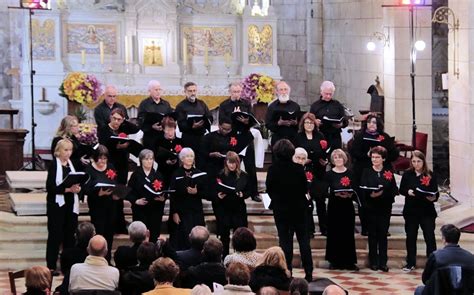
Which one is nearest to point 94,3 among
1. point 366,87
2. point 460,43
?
point 366,87

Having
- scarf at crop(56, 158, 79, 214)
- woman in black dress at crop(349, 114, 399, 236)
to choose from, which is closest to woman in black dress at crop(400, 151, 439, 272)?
woman in black dress at crop(349, 114, 399, 236)

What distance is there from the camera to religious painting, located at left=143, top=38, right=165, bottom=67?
20969 millimetres

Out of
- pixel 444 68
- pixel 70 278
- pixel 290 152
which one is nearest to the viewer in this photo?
pixel 70 278

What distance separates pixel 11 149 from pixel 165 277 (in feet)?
29.1

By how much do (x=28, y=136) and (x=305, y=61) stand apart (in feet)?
22.0

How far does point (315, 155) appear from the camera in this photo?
14.4 metres

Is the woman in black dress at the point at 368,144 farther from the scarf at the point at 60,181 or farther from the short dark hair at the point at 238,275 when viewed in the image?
the short dark hair at the point at 238,275

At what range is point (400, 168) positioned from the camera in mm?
18078

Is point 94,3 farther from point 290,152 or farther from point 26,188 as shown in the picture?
point 290,152

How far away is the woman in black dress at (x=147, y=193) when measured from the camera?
44.9 feet

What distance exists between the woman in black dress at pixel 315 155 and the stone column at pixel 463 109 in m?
2.86

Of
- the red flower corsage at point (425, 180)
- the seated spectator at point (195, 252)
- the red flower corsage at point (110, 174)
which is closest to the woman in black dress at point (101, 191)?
the red flower corsage at point (110, 174)

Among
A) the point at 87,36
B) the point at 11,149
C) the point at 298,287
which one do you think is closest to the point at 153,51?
the point at 87,36

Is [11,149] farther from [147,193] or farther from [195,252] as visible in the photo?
[195,252]
